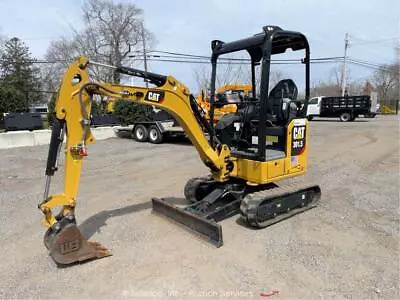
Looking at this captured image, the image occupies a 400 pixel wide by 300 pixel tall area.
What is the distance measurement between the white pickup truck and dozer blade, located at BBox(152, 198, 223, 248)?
22.5 meters

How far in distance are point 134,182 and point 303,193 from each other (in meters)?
3.86

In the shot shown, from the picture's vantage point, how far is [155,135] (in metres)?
15.1

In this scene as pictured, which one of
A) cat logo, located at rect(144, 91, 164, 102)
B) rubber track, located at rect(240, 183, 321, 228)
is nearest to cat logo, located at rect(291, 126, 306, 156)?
rubber track, located at rect(240, 183, 321, 228)

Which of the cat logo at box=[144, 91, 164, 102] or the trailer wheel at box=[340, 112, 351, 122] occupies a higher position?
the cat logo at box=[144, 91, 164, 102]

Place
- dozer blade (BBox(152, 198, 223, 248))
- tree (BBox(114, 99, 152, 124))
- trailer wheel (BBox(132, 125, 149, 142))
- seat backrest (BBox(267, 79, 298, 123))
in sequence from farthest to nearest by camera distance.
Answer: tree (BBox(114, 99, 152, 124)) → trailer wheel (BBox(132, 125, 149, 142)) → seat backrest (BBox(267, 79, 298, 123)) → dozer blade (BBox(152, 198, 223, 248))

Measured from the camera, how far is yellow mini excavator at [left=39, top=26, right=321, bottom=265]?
13.4 ft

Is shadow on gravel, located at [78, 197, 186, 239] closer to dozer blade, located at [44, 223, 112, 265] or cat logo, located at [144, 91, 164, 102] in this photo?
dozer blade, located at [44, 223, 112, 265]

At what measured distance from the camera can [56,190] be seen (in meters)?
7.70

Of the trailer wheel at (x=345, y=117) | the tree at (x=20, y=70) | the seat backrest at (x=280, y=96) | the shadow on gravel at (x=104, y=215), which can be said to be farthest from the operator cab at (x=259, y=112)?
the tree at (x=20, y=70)

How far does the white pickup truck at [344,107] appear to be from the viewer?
2716 centimetres

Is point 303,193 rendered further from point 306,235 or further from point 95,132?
point 95,132

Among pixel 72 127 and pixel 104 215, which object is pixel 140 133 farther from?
pixel 72 127

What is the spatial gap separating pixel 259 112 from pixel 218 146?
0.80 meters

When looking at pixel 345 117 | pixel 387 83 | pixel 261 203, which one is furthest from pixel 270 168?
pixel 387 83
